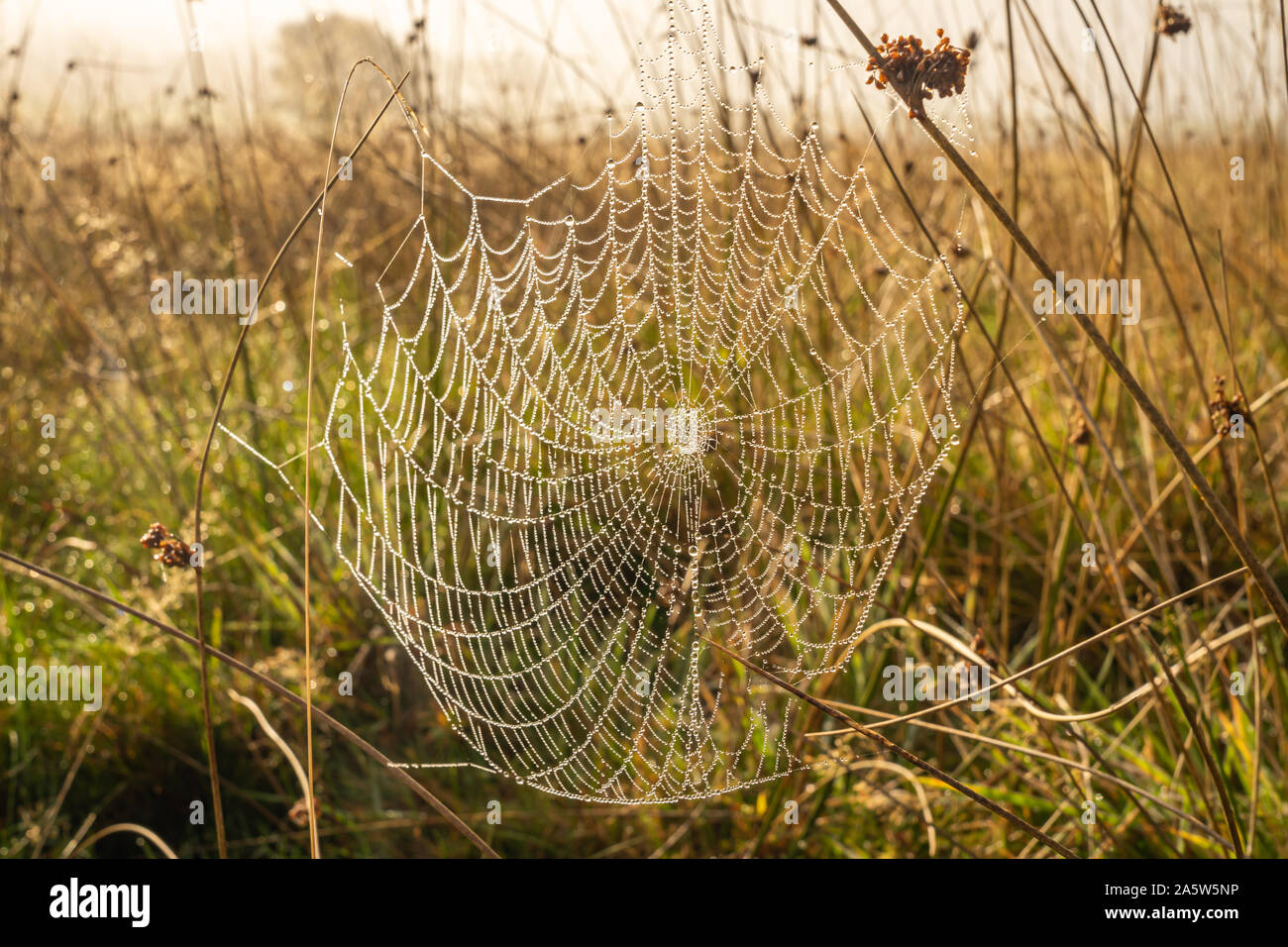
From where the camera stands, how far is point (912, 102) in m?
1.04

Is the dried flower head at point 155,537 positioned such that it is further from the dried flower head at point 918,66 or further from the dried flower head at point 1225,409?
the dried flower head at point 1225,409

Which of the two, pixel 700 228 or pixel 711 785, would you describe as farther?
pixel 700 228

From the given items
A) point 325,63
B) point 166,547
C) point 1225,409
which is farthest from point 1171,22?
point 325,63

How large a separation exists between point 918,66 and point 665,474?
1.49m

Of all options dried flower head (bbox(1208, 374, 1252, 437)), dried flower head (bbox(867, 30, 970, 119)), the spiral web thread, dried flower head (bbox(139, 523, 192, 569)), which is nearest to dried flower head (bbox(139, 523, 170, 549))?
dried flower head (bbox(139, 523, 192, 569))

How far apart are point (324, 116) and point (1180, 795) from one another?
3.97 meters

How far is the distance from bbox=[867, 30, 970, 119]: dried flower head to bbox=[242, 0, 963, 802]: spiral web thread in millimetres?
968

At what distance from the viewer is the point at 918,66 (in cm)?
105

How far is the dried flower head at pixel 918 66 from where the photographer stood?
1045 millimetres

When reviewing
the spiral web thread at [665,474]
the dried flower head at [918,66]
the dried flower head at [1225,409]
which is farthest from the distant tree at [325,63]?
the dried flower head at [1225,409]

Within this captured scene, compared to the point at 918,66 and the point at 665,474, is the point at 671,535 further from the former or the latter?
the point at 918,66

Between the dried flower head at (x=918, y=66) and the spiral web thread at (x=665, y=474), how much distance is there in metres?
0.97
